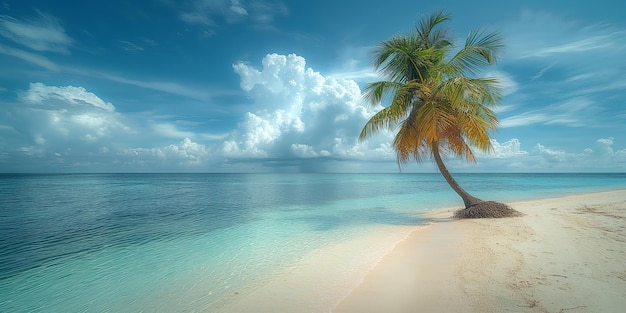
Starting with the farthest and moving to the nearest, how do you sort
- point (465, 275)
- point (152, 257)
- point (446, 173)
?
point (446, 173)
point (152, 257)
point (465, 275)

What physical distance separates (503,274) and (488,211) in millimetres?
6658

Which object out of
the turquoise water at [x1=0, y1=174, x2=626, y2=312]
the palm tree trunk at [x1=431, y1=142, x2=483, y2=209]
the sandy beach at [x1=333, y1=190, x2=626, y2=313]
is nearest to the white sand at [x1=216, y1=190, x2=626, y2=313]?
the sandy beach at [x1=333, y1=190, x2=626, y2=313]

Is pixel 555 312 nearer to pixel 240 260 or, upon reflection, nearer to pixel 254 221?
pixel 240 260

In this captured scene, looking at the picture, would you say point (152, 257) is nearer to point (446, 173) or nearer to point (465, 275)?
point (465, 275)

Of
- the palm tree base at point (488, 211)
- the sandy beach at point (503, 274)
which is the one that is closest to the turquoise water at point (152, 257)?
the palm tree base at point (488, 211)

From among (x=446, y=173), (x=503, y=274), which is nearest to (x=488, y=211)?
(x=446, y=173)

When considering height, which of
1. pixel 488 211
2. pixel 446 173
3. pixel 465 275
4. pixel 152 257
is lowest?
pixel 152 257

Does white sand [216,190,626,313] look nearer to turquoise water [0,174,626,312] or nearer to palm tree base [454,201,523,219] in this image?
turquoise water [0,174,626,312]

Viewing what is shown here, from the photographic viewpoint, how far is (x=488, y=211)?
32.4 ft

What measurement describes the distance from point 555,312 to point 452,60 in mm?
10380

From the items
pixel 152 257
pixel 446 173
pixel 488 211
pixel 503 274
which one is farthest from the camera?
pixel 446 173

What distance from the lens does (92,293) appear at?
493 centimetres

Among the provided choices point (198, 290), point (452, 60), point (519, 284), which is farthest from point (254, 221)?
point (452, 60)

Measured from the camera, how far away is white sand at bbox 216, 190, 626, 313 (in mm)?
3508
